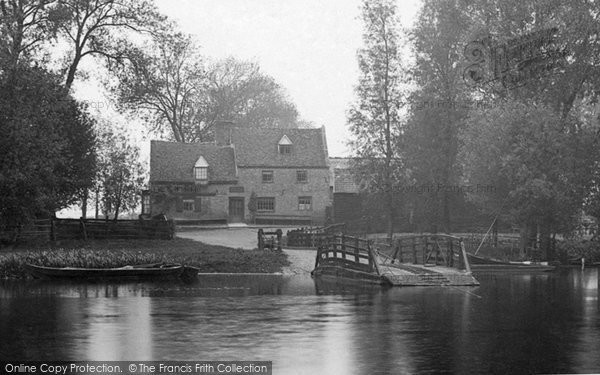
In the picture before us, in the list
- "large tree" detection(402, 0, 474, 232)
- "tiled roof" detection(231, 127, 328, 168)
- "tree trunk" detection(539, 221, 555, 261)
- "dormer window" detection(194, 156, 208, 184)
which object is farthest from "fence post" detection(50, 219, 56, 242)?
"tiled roof" detection(231, 127, 328, 168)

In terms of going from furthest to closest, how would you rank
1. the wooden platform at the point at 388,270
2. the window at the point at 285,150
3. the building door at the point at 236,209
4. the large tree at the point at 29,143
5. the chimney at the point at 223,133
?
1. the chimney at the point at 223,133
2. the window at the point at 285,150
3. the building door at the point at 236,209
4. the large tree at the point at 29,143
5. the wooden platform at the point at 388,270

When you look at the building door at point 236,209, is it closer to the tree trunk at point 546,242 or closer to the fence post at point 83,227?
the fence post at point 83,227

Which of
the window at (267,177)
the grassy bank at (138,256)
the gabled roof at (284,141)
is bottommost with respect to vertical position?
the grassy bank at (138,256)

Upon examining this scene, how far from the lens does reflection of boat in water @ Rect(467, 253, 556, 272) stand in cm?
4275

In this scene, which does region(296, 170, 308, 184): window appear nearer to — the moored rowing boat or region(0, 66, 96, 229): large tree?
region(0, 66, 96, 229): large tree

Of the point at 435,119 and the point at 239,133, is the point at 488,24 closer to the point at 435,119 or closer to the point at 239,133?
the point at 435,119

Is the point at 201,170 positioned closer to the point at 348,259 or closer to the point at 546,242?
the point at 546,242

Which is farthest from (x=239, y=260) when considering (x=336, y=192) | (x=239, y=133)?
(x=239, y=133)

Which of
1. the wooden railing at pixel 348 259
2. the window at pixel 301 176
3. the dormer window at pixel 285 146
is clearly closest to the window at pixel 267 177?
the window at pixel 301 176

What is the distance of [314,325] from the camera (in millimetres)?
20562

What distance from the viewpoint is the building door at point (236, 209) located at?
71.9m

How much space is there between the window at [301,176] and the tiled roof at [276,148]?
2.15 ft

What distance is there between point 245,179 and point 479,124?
30.0 m

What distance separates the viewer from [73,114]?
46.8 m
